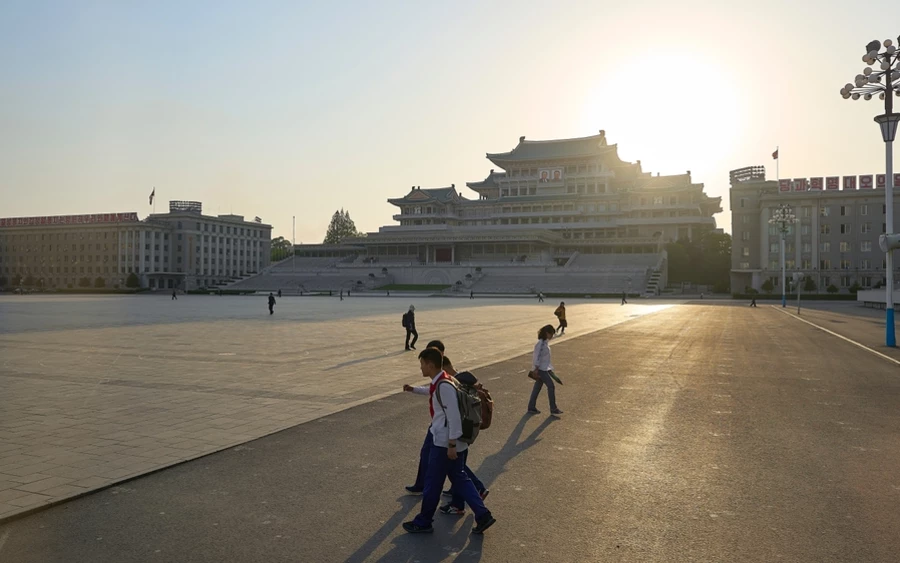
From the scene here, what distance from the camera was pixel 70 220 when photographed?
124312mm

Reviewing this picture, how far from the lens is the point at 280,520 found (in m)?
6.07

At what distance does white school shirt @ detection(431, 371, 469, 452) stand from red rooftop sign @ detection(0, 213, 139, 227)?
128 meters

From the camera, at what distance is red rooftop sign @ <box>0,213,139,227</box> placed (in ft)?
396

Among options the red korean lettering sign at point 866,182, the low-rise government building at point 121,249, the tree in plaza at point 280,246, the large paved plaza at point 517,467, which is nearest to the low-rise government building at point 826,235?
the red korean lettering sign at point 866,182

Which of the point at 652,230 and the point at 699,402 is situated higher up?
the point at 652,230

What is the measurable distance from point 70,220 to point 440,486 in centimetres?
13976

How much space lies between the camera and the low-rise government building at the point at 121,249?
394ft

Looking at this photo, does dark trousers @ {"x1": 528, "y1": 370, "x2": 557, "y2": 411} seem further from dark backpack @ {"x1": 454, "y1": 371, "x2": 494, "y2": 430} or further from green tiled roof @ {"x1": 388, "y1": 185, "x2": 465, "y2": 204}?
green tiled roof @ {"x1": 388, "y1": 185, "x2": 465, "y2": 204}

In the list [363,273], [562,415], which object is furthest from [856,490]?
[363,273]

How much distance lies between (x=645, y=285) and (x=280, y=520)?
Answer: 77679 millimetres

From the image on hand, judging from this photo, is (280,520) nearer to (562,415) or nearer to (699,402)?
(562,415)

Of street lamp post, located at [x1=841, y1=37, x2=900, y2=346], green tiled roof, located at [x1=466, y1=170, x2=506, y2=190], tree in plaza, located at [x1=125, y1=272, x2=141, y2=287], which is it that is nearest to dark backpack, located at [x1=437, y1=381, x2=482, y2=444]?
street lamp post, located at [x1=841, y1=37, x2=900, y2=346]

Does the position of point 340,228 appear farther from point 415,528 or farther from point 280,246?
point 415,528

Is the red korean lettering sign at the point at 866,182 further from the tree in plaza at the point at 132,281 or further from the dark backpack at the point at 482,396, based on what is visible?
the tree in plaza at the point at 132,281
